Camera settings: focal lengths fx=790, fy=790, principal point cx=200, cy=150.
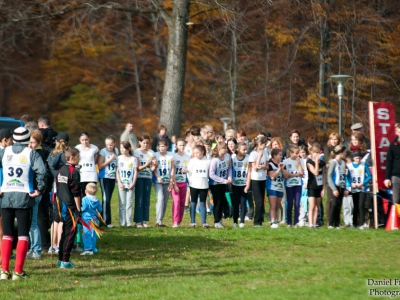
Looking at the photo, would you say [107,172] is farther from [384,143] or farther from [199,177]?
[384,143]

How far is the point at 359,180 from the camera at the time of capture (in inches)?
689

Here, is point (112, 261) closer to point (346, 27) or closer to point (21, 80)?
point (346, 27)

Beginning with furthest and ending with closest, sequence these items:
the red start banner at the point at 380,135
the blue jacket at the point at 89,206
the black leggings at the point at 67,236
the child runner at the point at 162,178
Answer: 1. the child runner at the point at 162,178
2. the red start banner at the point at 380,135
3. the blue jacket at the point at 89,206
4. the black leggings at the point at 67,236

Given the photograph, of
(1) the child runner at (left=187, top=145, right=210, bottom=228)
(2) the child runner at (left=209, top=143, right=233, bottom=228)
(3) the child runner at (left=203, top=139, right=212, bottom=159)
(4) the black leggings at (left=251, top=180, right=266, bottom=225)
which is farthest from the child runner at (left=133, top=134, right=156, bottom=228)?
(4) the black leggings at (left=251, top=180, right=266, bottom=225)

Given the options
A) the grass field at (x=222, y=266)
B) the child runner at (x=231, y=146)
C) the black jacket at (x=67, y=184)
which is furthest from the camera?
the child runner at (x=231, y=146)

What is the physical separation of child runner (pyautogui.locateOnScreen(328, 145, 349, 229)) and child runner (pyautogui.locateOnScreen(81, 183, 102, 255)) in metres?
6.14

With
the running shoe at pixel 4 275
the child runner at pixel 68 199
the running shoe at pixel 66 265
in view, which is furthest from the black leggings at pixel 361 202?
the running shoe at pixel 4 275

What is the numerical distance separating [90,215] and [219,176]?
4.64 m

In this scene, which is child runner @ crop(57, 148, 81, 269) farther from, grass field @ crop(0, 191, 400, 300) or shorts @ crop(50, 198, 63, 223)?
grass field @ crop(0, 191, 400, 300)

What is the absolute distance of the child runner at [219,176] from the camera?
17281 mm

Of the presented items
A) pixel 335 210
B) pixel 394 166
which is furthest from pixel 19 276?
pixel 335 210

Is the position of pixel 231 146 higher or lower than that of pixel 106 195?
higher

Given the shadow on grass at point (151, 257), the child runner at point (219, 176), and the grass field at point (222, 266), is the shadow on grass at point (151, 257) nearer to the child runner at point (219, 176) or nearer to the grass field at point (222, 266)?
the grass field at point (222, 266)

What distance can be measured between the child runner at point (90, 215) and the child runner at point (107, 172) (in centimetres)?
372
